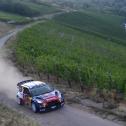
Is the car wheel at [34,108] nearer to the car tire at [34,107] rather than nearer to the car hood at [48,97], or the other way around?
the car tire at [34,107]

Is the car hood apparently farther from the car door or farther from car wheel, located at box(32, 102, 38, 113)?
the car door

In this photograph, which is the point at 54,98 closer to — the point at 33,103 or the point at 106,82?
the point at 33,103

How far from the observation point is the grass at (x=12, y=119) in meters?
22.1

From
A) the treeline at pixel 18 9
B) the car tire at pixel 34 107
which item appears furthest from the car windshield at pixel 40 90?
the treeline at pixel 18 9

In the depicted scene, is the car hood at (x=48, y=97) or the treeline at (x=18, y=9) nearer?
the car hood at (x=48, y=97)

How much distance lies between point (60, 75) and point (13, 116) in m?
13.0

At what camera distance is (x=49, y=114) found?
2658 cm

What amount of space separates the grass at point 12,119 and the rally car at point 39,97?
2290 millimetres

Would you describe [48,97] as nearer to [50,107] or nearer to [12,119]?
[50,107]

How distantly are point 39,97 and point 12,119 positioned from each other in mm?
4644

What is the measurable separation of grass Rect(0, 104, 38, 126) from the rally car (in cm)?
229

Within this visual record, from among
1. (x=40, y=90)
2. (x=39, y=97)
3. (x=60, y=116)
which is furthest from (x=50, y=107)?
(x=40, y=90)

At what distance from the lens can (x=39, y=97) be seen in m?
27.3

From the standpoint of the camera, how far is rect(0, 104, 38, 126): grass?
22.1 metres
